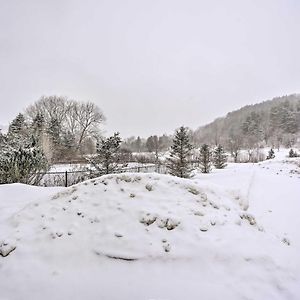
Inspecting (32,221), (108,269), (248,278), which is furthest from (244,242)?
(32,221)

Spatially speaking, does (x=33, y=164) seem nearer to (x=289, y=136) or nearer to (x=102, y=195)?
(x=102, y=195)

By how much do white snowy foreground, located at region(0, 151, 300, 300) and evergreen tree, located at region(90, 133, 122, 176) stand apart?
7.59 meters

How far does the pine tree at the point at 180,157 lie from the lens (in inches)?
587

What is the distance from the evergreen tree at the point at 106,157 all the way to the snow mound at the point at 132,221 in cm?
763

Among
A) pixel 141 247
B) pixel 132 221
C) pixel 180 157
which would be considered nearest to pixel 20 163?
pixel 132 221

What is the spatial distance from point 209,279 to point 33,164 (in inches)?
350

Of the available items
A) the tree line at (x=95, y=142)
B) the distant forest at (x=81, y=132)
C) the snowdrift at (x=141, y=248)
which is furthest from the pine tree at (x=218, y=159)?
the snowdrift at (x=141, y=248)

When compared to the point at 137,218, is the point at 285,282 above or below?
below

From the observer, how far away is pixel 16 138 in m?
10.5

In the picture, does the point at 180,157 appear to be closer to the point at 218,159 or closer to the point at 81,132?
the point at 218,159

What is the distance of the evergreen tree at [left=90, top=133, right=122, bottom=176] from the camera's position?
1233 cm

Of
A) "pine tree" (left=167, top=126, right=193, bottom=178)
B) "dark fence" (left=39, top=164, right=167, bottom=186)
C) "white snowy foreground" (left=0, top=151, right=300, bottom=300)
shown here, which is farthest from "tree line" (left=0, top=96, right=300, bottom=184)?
"white snowy foreground" (left=0, top=151, right=300, bottom=300)

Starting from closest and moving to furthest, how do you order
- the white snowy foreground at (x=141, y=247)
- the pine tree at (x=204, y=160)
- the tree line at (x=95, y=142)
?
the white snowy foreground at (x=141, y=247)
the tree line at (x=95, y=142)
the pine tree at (x=204, y=160)

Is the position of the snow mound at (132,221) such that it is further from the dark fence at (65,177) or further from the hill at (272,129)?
the hill at (272,129)
